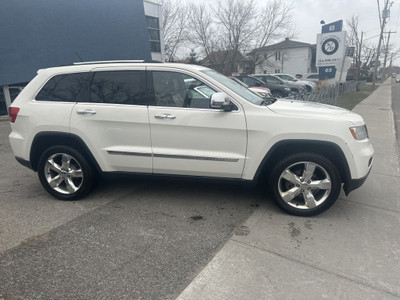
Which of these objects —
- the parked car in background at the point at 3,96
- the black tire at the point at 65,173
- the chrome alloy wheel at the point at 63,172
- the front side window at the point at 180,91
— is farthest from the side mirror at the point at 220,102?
the parked car in background at the point at 3,96

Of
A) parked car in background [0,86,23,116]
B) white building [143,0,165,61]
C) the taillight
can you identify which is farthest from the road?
white building [143,0,165,61]

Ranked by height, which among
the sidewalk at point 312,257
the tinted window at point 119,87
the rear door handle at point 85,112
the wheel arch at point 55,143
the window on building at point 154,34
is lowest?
the sidewalk at point 312,257

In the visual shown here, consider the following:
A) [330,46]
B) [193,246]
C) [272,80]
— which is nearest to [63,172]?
[193,246]

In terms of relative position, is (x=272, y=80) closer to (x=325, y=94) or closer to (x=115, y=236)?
(x=325, y=94)

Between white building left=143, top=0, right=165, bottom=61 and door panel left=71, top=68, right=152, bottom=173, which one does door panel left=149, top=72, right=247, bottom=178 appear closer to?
door panel left=71, top=68, right=152, bottom=173

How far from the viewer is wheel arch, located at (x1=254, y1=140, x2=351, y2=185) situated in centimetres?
348

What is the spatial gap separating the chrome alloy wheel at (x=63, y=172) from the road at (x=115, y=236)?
21 centimetres

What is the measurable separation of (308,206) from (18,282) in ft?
9.85

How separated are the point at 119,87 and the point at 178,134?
3.23ft

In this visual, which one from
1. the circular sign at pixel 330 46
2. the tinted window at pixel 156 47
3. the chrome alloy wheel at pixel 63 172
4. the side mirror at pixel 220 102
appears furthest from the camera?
the tinted window at pixel 156 47

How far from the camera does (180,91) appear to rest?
3.79 m

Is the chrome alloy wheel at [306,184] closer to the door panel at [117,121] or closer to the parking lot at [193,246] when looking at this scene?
the parking lot at [193,246]

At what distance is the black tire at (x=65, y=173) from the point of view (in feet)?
13.5

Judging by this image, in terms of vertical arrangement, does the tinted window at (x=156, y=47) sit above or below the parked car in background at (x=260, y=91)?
above
